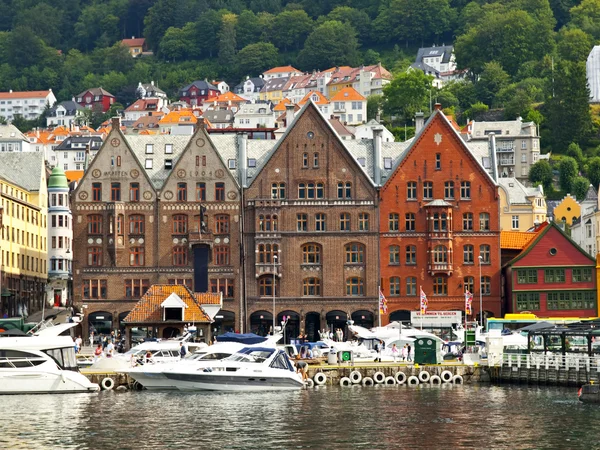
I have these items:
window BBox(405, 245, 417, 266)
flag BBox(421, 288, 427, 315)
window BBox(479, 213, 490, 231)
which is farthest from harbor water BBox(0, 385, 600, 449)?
window BBox(479, 213, 490, 231)

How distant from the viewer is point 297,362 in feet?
339

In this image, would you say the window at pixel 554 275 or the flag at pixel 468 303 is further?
the window at pixel 554 275

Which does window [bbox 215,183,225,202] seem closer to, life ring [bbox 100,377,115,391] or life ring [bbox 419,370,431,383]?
life ring [bbox 419,370,431,383]

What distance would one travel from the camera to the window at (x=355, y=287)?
135 meters

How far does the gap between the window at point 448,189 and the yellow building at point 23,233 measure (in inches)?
1630

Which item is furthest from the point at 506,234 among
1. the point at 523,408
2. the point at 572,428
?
the point at 572,428

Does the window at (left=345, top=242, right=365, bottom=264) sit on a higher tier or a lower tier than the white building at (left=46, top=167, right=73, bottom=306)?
lower

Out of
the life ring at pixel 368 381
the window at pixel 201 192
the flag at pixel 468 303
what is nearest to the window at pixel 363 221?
the flag at pixel 468 303

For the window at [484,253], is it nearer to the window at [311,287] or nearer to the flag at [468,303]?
the flag at [468,303]

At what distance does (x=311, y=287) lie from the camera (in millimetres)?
135000

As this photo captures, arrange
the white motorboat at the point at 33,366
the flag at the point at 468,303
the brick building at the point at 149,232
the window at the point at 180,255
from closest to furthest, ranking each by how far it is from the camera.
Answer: the white motorboat at the point at 33,366
the flag at the point at 468,303
the brick building at the point at 149,232
the window at the point at 180,255

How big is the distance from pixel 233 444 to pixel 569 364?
35773mm

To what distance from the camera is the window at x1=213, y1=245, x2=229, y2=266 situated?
135000mm

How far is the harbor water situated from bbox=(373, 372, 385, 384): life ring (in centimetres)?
508
